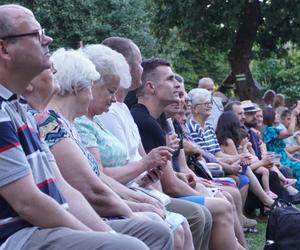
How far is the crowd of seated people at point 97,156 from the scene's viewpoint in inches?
108

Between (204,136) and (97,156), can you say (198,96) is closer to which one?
(204,136)

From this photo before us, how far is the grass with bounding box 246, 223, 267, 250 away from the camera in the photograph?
6.57m

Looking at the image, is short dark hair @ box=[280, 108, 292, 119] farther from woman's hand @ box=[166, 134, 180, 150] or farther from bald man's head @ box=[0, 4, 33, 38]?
bald man's head @ box=[0, 4, 33, 38]

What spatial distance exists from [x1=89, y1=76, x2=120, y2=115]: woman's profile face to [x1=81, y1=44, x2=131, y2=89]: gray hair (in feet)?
0.14

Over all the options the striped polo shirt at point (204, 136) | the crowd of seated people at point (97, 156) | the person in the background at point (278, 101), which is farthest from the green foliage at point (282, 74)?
the crowd of seated people at point (97, 156)

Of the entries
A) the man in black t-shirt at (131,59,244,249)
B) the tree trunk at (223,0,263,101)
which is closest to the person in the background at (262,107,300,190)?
the man in black t-shirt at (131,59,244,249)

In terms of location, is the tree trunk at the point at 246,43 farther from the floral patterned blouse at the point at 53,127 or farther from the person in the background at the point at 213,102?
the floral patterned blouse at the point at 53,127

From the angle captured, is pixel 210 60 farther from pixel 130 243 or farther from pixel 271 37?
pixel 130 243

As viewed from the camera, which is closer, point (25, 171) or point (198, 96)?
point (25, 171)

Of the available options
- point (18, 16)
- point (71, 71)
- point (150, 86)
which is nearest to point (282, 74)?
point (150, 86)

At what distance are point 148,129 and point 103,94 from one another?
3.05ft

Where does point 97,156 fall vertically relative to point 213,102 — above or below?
above

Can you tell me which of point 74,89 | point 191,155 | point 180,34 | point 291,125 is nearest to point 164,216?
point 74,89

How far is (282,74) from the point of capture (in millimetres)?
29484
